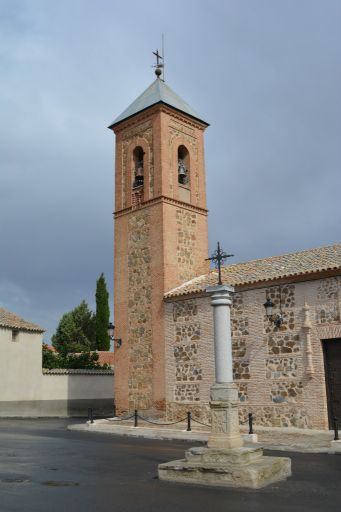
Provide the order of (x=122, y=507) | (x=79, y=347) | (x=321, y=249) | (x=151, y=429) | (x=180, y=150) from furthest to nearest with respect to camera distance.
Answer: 1. (x=79, y=347)
2. (x=180, y=150)
3. (x=321, y=249)
4. (x=151, y=429)
5. (x=122, y=507)

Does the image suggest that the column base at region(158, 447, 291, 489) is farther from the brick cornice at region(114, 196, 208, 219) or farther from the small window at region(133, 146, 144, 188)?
the small window at region(133, 146, 144, 188)

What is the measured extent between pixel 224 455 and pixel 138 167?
606 inches

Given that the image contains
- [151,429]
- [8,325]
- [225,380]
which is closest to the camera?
[225,380]

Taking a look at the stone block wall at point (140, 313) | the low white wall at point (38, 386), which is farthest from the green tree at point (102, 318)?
the stone block wall at point (140, 313)

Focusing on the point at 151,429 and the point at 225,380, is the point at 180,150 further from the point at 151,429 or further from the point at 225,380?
the point at 225,380

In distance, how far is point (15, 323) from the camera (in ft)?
81.8

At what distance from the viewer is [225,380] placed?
8.64m

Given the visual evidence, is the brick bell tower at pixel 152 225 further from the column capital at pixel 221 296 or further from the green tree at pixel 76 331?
the green tree at pixel 76 331

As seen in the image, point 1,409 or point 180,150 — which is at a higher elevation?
point 180,150

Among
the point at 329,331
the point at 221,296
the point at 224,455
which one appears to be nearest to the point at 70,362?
the point at 329,331

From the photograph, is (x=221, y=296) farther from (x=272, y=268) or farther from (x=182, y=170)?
(x=182, y=170)

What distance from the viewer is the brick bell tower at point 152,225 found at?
19.2m

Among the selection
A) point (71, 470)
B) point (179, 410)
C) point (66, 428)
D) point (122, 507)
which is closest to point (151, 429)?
point (179, 410)

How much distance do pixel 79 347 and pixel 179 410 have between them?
87.2ft
